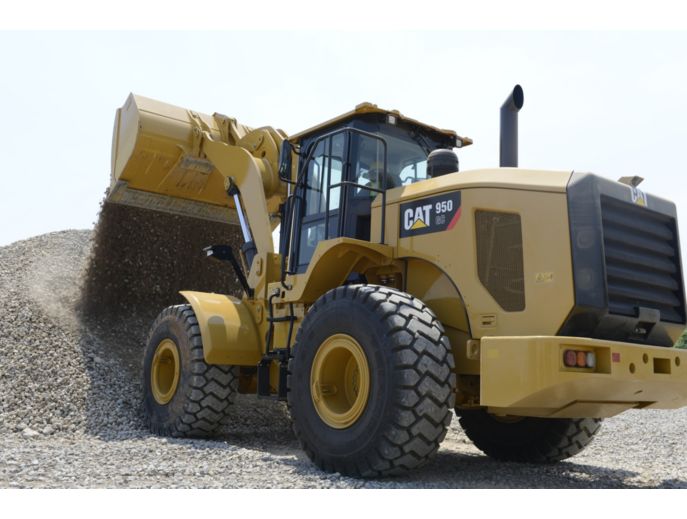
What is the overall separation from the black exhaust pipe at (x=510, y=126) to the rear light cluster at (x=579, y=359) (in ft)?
6.70

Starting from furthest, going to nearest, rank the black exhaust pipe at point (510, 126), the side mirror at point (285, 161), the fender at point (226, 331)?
1. the fender at point (226, 331)
2. the side mirror at point (285, 161)
3. the black exhaust pipe at point (510, 126)

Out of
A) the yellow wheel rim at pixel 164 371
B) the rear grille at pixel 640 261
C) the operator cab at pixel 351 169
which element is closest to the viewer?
the rear grille at pixel 640 261

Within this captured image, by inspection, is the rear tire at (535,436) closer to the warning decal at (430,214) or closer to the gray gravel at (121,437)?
the gray gravel at (121,437)

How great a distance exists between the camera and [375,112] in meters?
6.45

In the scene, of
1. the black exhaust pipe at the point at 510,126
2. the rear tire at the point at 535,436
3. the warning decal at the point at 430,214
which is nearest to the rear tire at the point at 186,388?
the rear tire at the point at 535,436

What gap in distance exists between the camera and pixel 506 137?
5.94 m

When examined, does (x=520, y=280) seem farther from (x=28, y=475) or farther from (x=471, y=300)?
(x=28, y=475)

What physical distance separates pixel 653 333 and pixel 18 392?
6788 millimetres

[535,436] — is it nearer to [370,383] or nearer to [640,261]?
[640,261]

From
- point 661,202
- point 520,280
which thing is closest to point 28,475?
point 520,280

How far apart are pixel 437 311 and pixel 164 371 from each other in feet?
12.8

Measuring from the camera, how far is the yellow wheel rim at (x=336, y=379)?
16.6ft

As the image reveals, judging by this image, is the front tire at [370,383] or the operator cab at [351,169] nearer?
the front tire at [370,383]

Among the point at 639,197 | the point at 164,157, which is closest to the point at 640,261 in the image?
the point at 639,197
